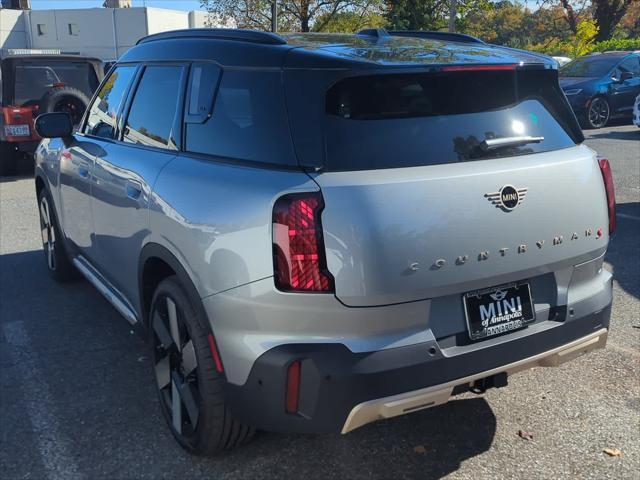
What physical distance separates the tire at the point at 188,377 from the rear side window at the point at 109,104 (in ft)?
4.86

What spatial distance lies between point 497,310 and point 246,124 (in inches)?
50.3

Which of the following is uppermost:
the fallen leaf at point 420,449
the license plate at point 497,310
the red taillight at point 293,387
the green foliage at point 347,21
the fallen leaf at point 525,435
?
the green foliage at point 347,21

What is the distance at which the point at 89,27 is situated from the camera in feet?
166

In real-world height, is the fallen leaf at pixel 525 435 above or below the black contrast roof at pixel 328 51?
below

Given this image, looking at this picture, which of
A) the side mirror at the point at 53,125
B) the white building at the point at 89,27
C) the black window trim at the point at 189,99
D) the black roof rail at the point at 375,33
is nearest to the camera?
the black window trim at the point at 189,99

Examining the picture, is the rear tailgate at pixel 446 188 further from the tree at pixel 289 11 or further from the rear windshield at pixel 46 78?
the tree at pixel 289 11

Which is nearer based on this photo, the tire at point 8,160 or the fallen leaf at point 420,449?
the fallen leaf at point 420,449

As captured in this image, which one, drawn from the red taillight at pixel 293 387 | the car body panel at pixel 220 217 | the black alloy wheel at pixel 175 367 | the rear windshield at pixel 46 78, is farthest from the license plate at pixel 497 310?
the rear windshield at pixel 46 78

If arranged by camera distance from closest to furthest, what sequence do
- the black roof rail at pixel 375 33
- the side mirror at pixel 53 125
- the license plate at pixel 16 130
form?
the black roof rail at pixel 375 33 → the side mirror at pixel 53 125 → the license plate at pixel 16 130

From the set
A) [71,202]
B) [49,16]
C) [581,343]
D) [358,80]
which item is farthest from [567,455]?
[49,16]

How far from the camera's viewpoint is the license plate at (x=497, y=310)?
2.58 meters

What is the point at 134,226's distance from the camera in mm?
3379

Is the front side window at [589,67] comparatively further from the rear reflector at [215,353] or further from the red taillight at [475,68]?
the rear reflector at [215,353]

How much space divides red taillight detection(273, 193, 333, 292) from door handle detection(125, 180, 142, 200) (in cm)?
119
